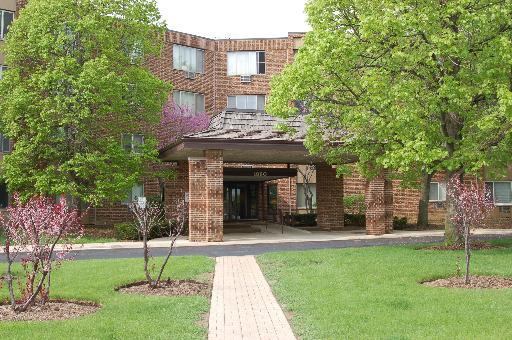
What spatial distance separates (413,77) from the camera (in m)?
17.9

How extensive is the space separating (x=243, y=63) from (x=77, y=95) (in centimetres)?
1654

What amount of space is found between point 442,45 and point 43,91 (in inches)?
731

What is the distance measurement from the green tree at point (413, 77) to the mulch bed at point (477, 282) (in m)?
3.86

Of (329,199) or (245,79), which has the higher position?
(245,79)

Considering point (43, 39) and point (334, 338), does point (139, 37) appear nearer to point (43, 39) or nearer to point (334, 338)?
point (43, 39)

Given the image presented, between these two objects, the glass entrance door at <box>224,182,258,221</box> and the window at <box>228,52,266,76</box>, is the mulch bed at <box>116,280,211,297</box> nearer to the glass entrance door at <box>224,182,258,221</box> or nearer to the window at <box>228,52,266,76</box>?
the glass entrance door at <box>224,182,258,221</box>

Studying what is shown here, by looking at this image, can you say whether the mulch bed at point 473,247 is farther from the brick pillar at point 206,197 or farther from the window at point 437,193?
the window at point 437,193

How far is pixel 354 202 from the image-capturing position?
36.3 meters

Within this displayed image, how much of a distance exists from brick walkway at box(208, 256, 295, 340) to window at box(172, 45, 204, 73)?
25.5 metres

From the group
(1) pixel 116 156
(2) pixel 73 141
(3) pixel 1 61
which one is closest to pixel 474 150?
(1) pixel 116 156

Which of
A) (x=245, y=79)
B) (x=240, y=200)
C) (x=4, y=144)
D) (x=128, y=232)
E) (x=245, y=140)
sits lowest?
(x=128, y=232)

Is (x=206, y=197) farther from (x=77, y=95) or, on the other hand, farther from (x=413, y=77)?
(x=413, y=77)

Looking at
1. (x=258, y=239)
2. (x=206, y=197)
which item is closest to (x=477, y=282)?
(x=206, y=197)

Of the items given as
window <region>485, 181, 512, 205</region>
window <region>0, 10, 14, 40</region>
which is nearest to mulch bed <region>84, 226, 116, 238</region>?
window <region>0, 10, 14, 40</region>
